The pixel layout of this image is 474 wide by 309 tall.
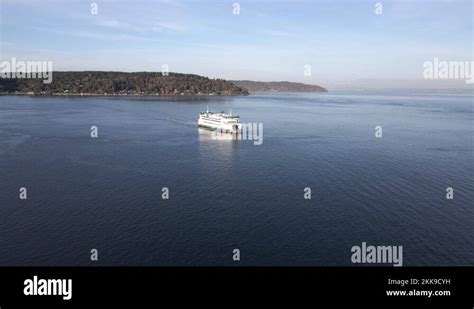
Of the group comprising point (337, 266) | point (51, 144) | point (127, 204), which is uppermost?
point (51, 144)

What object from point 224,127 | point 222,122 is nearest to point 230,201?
point 224,127

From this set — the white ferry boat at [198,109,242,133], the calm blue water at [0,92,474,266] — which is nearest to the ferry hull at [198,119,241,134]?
the white ferry boat at [198,109,242,133]

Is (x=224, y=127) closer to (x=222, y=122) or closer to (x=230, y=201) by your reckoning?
(x=222, y=122)

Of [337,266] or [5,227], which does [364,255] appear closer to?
[337,266]

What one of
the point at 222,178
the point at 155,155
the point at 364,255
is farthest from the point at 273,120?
the point at 364,255

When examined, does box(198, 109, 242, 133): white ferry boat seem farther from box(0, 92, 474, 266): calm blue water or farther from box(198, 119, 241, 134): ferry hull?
box(0, 92, 474, 266): calm blue water
